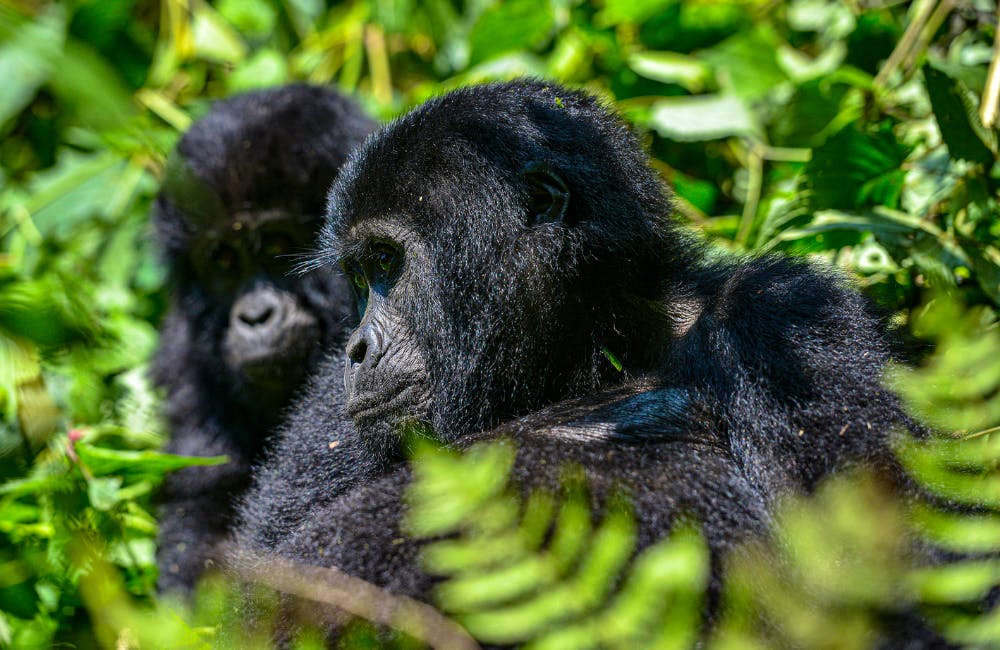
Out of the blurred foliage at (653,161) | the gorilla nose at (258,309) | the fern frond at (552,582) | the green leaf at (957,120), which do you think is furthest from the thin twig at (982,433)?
the gorilla nose at (258,309)

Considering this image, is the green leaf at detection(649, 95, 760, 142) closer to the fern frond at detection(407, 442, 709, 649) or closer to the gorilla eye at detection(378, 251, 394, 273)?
the gorilla eye at detection(378, 251, 394, 273)

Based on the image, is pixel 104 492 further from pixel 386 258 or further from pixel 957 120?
pixel 957 120

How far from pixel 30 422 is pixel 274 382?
263cm

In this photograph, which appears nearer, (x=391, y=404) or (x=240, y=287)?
(x=391, y=404)

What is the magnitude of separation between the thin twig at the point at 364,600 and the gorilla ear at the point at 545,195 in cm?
113

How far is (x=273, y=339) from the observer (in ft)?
13.8

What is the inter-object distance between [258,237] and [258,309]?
1.14 feet

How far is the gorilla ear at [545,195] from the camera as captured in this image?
275 centimetres

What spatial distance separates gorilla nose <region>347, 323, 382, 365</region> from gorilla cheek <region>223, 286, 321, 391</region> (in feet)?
4.54

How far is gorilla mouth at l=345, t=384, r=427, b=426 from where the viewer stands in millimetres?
2799

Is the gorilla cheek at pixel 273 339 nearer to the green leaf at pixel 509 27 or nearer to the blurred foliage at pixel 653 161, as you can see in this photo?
the blurred foliage at pixel 653 161

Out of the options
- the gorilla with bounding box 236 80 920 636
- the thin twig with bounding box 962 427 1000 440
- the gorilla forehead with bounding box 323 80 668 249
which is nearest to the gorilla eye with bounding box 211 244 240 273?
the gorilla with bounding box 236 80 920 636

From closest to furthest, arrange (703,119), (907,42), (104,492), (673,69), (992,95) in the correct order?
(104,492) < (992,95) < (907,42) < (703,119) < (673,69)

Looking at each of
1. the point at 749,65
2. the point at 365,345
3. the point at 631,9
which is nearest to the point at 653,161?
the point at 749,65
